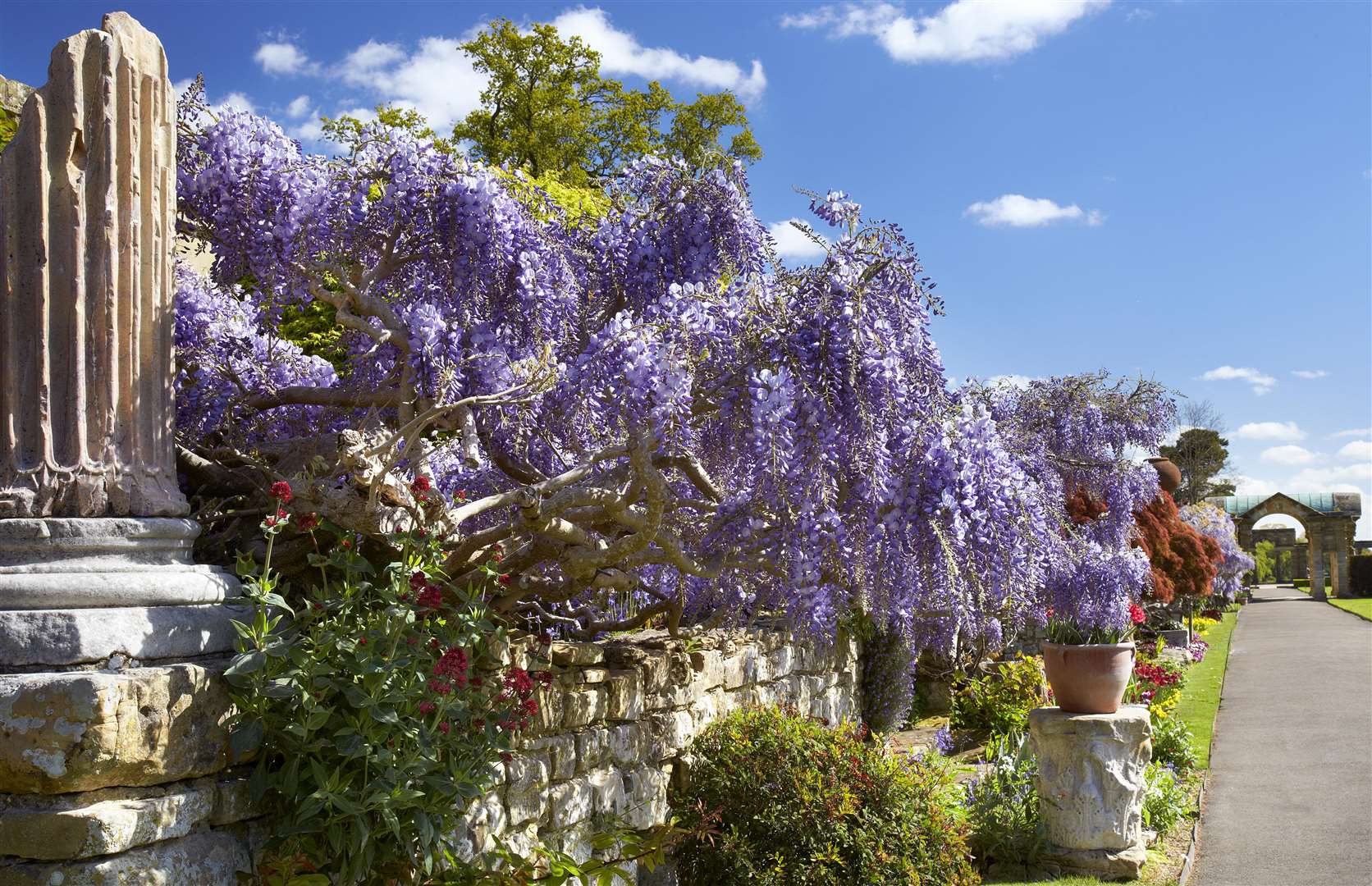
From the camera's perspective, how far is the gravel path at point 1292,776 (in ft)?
20.6

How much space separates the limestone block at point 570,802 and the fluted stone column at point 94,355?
178cm

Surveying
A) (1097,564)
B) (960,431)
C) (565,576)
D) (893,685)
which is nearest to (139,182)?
(565,576)

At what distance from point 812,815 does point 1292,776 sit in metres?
5.48

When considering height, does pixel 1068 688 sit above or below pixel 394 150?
below

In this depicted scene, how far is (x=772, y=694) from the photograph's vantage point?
727 centimetres

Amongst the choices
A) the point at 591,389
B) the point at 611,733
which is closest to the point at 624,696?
the point at 611,733

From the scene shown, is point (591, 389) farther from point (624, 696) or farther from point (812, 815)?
point (812, 815)

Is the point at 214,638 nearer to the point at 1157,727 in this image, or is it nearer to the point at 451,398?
the point at 451,398

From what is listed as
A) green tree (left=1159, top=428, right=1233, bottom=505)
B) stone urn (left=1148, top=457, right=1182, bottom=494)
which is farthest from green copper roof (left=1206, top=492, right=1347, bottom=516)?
stone urn (left=1148, top=457, right=1182, bottom=494)

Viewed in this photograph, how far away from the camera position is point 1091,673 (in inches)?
249

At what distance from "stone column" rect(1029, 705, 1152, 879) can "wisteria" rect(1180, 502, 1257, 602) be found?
20.0 meters

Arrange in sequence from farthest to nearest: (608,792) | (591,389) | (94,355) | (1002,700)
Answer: (1002,700)
(608,792)
(591,389)
(94,355)

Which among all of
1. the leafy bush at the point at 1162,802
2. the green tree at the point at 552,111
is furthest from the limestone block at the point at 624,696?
the green tree at the point at 552,111

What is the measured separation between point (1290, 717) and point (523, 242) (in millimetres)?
9571
